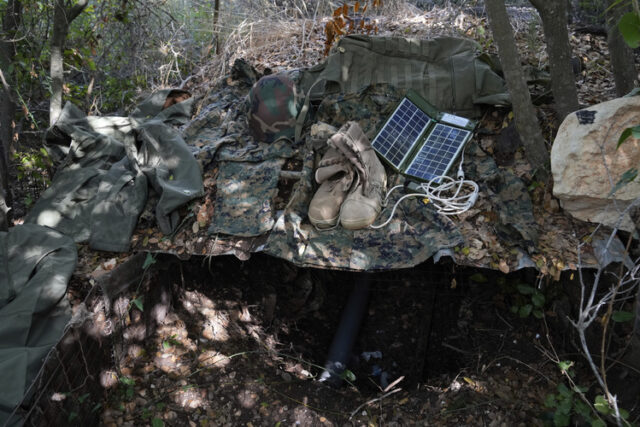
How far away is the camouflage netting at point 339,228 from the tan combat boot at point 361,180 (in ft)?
0.31

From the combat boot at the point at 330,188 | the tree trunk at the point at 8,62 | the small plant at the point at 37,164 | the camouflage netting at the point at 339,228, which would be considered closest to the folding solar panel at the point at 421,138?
the camouflage netting at the point at 339,228

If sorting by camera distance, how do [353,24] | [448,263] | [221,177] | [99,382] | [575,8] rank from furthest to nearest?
[575,8] → [353,24] → [221,177] → [448,263] → [99,382]

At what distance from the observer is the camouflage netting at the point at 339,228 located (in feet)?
9.11

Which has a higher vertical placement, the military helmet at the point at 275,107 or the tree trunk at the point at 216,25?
the tree trunk at the point at 216,25

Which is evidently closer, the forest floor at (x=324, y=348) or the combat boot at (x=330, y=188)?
the forest floor at (x=324, y=348)

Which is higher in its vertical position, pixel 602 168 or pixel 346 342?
pixel 602 168

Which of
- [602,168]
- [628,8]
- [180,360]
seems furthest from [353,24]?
[180,360]

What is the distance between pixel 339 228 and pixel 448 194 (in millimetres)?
813

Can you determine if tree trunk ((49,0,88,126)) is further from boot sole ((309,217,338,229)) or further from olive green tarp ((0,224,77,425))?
boot sole ((309,217,338,229))

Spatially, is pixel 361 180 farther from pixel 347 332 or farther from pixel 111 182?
pixel 111 182

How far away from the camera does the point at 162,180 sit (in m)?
3.31

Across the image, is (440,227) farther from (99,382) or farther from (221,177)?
(99,382)

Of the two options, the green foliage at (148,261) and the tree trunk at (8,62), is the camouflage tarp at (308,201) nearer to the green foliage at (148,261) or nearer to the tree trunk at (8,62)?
the green foliage at (148,261)

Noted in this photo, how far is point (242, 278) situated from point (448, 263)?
157 cm
